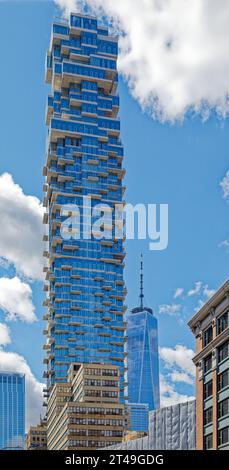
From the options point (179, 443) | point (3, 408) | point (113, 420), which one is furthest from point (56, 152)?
point (3, 408)

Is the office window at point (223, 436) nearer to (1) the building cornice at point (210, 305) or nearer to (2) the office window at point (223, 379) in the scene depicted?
(2) the office window at point (223, 379)

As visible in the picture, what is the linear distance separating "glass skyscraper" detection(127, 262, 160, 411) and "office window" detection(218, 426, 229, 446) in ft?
305

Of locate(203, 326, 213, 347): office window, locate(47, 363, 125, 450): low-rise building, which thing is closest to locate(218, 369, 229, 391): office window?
locate(203, 326, 213, 347): office window

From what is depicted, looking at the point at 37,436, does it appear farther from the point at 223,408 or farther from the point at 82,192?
the point at 223,408

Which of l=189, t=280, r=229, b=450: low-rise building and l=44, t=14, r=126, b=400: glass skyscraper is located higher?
l=44, t=14, r=126, b=400: glass skyscraper

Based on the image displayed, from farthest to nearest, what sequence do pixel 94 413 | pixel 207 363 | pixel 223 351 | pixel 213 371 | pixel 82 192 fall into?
pixel 82 192
pixel 94 413
pixel 207 363
pixel 213 371
pixel 223 351

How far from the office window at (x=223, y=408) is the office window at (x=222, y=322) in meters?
1.86

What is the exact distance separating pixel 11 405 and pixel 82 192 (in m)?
54.5

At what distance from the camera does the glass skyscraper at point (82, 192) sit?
5391cm

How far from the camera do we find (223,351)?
62.6ft

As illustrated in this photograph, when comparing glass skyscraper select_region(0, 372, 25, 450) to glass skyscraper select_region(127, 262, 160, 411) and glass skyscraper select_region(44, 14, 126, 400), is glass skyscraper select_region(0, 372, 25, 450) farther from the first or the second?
glass skyscraper select_region(44, 14, 126, 400)

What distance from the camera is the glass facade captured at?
112562 mm

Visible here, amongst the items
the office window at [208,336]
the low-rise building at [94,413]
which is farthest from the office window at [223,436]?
the low-rise building at [94,413]

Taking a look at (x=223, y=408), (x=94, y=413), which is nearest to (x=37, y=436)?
(x=94, y=413)
